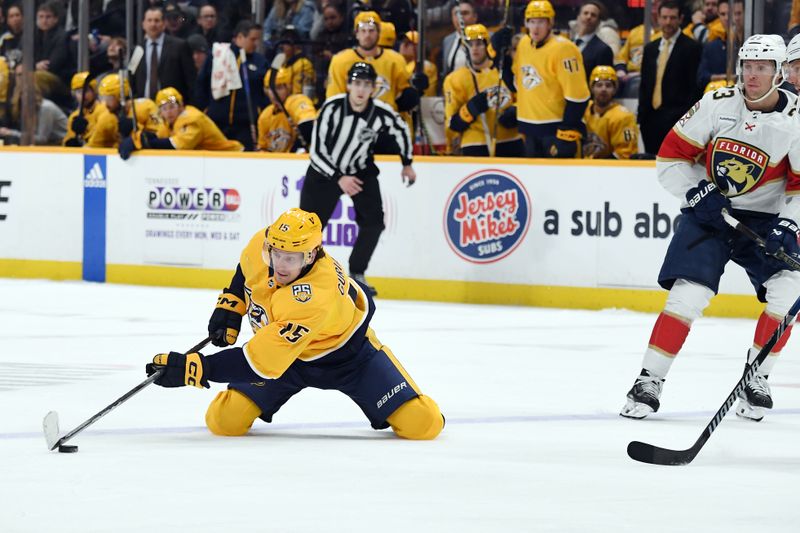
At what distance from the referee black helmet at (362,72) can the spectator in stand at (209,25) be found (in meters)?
2.12

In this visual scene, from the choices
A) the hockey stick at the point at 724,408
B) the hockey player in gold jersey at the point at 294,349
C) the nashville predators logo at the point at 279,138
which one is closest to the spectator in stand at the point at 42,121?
the nashville predators logo at the point at 279,138

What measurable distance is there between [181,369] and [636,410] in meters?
1.75

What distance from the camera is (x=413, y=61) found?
10.6 meters

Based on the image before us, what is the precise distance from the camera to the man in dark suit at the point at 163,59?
11.3m

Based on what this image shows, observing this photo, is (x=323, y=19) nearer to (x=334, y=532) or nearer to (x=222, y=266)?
(x=222, y=266)

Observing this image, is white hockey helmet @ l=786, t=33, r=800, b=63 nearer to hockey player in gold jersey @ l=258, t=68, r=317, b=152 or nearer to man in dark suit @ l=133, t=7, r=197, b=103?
hockey player in gold jersey @ l=258, t=68, r=317, b=152

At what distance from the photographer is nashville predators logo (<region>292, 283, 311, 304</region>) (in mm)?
4562

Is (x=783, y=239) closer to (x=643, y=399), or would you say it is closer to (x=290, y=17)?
(x=643, y=399)

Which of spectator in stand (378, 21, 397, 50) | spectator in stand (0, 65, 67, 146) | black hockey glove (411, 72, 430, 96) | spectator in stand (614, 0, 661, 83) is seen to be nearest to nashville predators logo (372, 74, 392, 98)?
black hockey glove (411, 72, 430, 96)

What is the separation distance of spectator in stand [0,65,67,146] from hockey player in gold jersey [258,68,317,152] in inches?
70.2

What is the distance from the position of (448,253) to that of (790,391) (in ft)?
12.6

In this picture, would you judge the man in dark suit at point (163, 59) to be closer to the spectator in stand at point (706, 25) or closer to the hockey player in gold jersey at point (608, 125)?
the hockey player in gold jersey at point (608, 125)

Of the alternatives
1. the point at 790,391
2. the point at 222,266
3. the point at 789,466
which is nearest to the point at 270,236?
the point at 789,466

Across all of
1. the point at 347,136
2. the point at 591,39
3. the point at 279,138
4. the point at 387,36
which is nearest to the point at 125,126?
the point at 279,138
